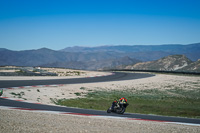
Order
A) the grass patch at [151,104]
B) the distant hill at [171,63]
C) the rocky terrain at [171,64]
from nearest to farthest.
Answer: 1. the grass patch at [151,104]
2. the rocky terrain at [171,64]
3. the distant hill at [171,63]

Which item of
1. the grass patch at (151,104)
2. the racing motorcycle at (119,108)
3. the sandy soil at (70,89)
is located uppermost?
the racing motorcycle at (119,108)

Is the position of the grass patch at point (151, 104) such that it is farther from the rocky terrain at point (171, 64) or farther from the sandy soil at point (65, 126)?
the rocky terrain at point (171, 64)

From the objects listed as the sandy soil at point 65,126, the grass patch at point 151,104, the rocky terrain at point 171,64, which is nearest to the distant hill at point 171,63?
the rocky terrain at point 171,64

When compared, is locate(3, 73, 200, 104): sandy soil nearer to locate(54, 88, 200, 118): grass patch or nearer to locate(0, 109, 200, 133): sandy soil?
locate(54, 88, 200, 118): grass patch

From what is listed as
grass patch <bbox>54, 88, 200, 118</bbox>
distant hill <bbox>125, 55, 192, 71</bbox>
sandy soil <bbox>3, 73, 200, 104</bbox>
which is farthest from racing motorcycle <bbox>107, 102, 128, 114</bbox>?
distant hill <bbox>125, 55, 192, 71</bbox>

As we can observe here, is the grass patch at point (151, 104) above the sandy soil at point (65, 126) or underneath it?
underneath

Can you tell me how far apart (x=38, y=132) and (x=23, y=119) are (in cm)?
200

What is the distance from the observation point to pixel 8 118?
30.2 ft

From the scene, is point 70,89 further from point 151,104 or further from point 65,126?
point 65,126

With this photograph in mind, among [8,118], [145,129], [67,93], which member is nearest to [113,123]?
[145,129]

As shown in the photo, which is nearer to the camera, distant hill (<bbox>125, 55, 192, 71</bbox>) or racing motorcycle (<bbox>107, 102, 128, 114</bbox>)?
racing motorcycle (<bbox>107, 102, 128, 114</bbox>)

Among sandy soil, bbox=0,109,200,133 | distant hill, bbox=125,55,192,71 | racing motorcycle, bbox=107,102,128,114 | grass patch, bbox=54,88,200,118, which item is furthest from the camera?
distant hill, bbox=125,55,192,71

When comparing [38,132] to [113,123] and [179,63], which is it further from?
[179,63]

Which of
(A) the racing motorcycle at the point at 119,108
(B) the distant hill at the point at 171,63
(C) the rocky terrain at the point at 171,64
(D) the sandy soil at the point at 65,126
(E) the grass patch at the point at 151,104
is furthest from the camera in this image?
(B) the distant hill at the point at 171,63
